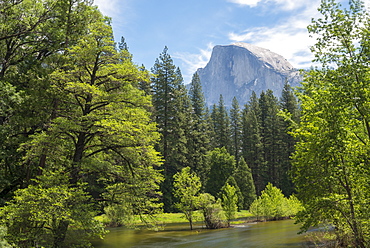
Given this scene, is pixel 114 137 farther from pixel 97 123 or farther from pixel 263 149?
pixel 263 149

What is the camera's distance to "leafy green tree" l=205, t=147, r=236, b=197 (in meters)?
44.3

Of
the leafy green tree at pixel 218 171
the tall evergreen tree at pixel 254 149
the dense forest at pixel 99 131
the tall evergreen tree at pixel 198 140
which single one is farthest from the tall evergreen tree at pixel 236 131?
the dense forest at pixel 99 131

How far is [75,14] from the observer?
1526 cm

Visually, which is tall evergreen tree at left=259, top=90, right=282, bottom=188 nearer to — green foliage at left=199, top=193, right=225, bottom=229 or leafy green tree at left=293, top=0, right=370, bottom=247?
green foliage at left=199, top=193, right=225, bottom=229

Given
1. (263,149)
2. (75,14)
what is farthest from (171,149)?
(75,14)

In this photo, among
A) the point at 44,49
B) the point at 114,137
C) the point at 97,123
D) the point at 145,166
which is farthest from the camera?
the point at 44,49

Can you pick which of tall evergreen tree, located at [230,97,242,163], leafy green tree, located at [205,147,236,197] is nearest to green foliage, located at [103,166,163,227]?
leafy green tree, located at [205,147,236,197]

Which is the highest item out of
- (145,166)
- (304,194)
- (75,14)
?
(75,14)

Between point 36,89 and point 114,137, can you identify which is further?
point 36,89

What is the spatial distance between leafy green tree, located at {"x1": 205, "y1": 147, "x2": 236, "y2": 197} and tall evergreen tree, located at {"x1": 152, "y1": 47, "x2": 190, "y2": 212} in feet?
16.1

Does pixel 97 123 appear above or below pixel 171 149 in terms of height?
below

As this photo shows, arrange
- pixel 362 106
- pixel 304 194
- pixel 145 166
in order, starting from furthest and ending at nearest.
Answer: pixel 145 166
pixel 304 194
pixel 362 106

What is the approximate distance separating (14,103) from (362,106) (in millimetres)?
13903

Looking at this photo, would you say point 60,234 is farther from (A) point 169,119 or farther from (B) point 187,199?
(A) point 169,119
